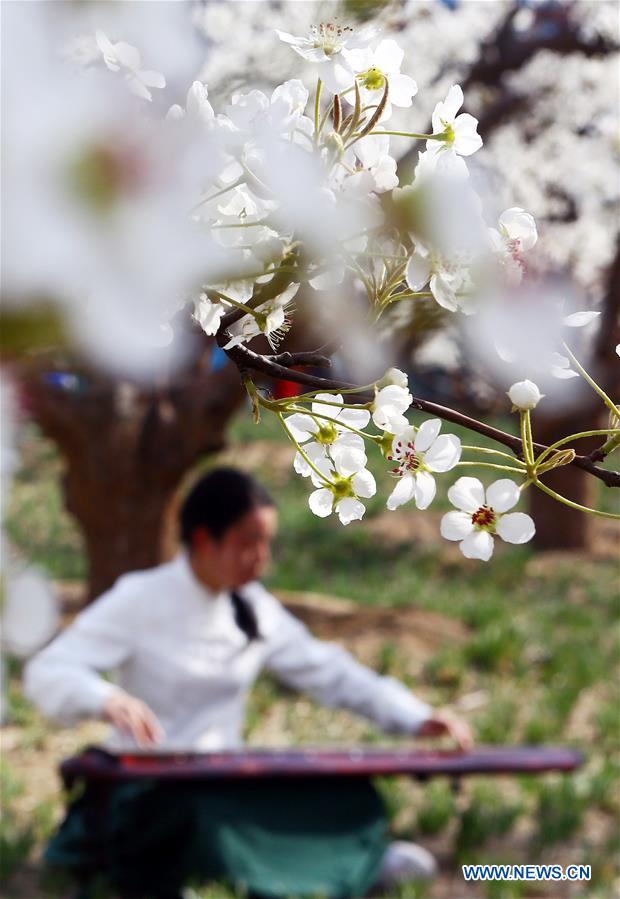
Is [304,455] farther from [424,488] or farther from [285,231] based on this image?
[285,231]

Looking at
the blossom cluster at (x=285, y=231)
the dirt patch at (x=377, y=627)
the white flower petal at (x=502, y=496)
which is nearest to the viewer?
the blossom cluster at (x=285, y=231)

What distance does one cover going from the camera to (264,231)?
524mm

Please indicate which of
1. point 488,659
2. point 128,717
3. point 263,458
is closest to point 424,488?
point 128,717

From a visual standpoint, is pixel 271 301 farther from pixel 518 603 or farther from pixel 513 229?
pixel 518 603

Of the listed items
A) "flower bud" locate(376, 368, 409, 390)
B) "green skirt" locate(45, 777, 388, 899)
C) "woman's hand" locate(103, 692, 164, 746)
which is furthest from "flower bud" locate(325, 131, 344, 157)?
"green skirt" locate(45, 777, 388, 899)

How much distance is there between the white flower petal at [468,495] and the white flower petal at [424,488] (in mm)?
19

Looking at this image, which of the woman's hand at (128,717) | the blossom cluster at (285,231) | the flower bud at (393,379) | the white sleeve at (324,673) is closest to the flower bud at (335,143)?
the blossom cluster at (285,231)

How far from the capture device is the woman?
9.58 feet

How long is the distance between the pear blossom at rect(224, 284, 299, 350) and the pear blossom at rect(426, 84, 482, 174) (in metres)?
0.09

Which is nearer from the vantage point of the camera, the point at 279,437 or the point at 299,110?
the point at 299,110

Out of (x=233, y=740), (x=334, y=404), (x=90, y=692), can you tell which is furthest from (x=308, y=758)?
(x=334, y=404)

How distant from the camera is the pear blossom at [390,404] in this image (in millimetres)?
558

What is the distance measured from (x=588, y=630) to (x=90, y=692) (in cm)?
388

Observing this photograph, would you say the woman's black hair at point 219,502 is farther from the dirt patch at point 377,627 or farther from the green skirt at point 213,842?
the dirt patch at point 377,627
